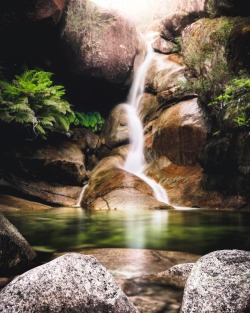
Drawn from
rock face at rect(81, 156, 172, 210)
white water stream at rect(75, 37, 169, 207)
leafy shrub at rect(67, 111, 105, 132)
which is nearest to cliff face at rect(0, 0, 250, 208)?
rock face at rect(81, 156, 172, 210)

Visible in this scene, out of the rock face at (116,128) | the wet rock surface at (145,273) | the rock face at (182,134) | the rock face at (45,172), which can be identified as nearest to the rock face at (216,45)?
the rock face at (182,134)

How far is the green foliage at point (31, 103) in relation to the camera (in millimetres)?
10391

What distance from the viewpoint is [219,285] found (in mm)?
2439

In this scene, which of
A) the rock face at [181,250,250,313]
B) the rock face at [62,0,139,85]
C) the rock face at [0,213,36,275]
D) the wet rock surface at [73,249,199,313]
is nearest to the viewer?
the rock face at [181,250,250,313]

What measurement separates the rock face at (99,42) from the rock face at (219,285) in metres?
12.8

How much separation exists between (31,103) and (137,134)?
5.59 m

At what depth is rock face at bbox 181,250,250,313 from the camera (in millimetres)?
2299

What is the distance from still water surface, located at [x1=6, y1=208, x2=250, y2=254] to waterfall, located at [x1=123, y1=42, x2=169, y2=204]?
11.2 ft

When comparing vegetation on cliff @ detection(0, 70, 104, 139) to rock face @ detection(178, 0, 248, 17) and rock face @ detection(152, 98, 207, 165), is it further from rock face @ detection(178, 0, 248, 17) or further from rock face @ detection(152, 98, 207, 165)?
rock face @ detection(178, 0, 248, 17)

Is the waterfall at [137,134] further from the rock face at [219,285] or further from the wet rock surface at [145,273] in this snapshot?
the rock face at [219,285]

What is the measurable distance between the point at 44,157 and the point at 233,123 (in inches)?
271

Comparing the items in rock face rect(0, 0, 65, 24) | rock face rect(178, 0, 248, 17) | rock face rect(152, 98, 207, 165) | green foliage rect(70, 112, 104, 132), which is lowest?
rock face rect(152, 98, 207, 165)

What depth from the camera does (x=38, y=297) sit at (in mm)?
2209

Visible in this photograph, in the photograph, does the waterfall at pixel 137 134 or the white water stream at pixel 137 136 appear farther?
the waterfall at pixel 137 134
